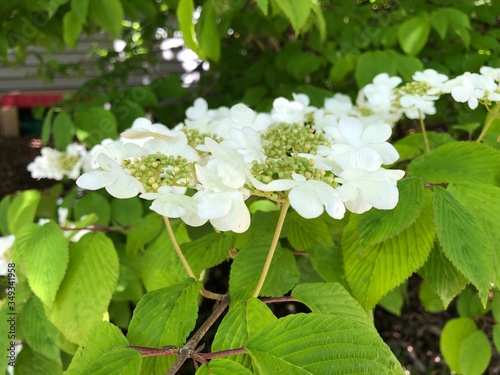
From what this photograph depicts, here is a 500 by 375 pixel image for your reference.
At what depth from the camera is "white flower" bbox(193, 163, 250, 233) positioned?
1.63 ft

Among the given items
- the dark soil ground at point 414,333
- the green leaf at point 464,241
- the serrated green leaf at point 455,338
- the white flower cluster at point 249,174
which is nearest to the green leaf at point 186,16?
the white flower cluster at point 249,174

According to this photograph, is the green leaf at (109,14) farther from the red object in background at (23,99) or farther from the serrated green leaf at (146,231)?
the red object in background at (23,99)

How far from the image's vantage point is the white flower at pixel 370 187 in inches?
20.8

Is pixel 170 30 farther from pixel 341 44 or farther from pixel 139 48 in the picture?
pixel 341 44

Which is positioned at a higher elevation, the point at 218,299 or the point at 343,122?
the point at 343,122

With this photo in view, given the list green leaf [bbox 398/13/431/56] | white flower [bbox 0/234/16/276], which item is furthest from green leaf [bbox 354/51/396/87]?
white flower [bbox 0/234/16/276]

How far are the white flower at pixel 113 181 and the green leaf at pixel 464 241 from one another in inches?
14.9

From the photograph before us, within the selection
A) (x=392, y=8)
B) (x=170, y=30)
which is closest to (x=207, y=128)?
(x=392, y=8)

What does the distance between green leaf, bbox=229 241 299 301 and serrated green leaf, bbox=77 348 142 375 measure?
0.59 ft

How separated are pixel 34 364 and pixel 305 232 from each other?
0.58 metres

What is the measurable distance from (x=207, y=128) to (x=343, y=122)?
29 cm

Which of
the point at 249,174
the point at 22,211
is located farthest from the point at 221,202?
the point at 22,211

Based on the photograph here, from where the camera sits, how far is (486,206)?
2.24 feet

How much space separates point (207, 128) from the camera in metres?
0.88
